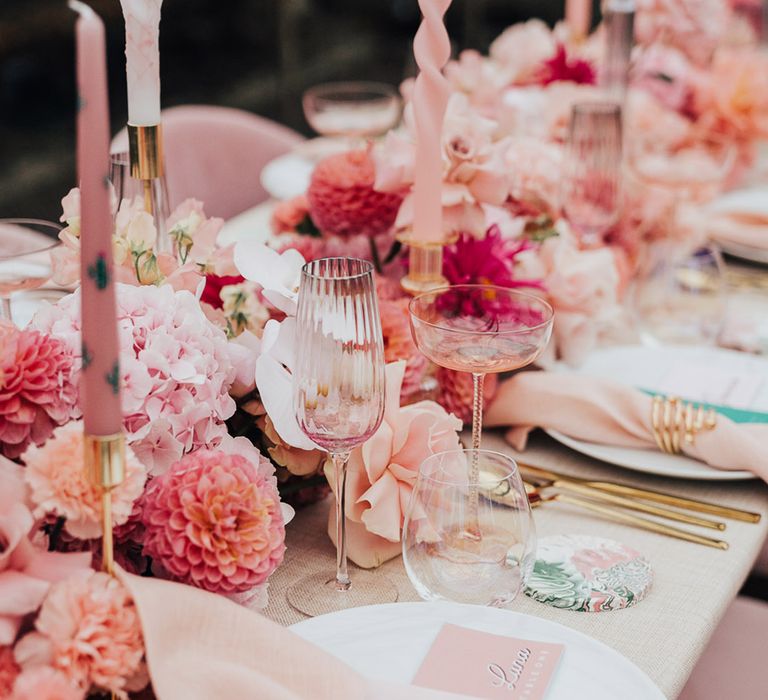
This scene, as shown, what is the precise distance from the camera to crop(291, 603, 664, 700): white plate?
2.83ft

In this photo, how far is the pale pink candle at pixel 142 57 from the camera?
1075mm

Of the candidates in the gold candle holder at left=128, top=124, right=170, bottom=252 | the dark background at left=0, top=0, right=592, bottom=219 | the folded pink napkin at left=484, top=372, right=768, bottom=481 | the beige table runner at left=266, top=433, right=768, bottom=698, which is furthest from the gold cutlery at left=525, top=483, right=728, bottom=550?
the dark background at left=0, top=0, right=592, bottom=219

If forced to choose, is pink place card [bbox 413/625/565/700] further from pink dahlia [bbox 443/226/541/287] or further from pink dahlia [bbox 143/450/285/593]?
pink dahlia [bbox 443/226/541/287]

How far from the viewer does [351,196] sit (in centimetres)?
141

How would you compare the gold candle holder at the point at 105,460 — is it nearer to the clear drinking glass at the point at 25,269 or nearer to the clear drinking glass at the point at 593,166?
the clear drinking glass at the point at 25,269

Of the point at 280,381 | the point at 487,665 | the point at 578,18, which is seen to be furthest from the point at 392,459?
the point at 578,18

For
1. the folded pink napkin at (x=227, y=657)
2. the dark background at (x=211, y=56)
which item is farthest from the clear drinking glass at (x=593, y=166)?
the dark background at (x=211, y=56)

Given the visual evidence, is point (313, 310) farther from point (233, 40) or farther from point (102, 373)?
point (233, 40)

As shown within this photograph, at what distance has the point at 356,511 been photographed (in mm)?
1052

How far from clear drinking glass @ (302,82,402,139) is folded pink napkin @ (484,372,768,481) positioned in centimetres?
116

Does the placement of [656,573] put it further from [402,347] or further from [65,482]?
[65,482]

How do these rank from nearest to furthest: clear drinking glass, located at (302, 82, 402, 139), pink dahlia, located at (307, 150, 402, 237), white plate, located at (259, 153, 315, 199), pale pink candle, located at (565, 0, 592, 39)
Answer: pink dahlia, located at (307, 150, 402, 237) → white plate, located at (259, 153, 315, 199) → clear drinking glass, located at (302, 82, 402, 139) → pale pink candle, located at (565, 0, 592, 39)

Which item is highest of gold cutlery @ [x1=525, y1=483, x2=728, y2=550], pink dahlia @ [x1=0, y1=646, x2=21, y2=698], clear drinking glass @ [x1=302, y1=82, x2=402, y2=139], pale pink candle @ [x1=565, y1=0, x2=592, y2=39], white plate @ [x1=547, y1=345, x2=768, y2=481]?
pale pink candle @ [x1=565, y1=0, x2=592, y2=39]

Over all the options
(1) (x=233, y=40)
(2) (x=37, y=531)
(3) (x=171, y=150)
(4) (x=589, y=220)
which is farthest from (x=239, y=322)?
(1) (x=233, y=40)
